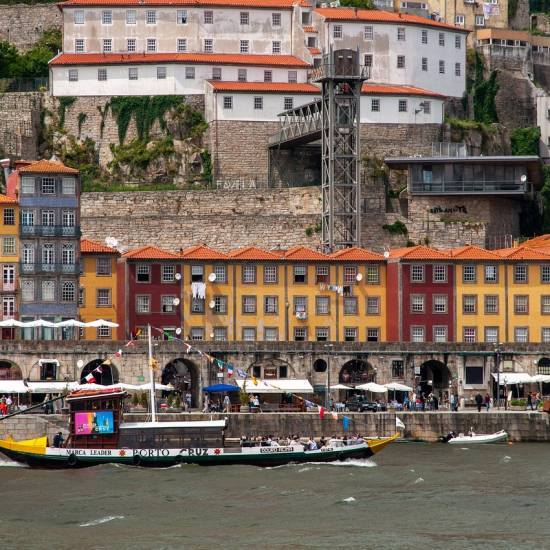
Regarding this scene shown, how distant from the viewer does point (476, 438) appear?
10181 centimetres

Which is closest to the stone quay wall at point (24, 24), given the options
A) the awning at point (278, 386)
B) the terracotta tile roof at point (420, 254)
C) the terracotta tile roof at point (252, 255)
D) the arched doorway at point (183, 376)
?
the terracotta tile roof at point (252, 255)

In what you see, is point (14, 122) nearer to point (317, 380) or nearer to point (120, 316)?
point (120, 316)

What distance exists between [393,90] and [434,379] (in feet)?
99.2

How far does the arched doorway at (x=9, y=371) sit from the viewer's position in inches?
4232

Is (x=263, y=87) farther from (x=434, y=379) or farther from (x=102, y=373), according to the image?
(x=102, y=373)

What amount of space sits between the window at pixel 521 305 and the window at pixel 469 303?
7.54 feet

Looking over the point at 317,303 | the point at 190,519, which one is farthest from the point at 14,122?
the point at 190,519

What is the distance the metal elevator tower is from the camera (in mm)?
127812

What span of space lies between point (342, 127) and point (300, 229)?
7234 mm

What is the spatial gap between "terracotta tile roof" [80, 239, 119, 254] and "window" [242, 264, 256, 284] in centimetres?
724

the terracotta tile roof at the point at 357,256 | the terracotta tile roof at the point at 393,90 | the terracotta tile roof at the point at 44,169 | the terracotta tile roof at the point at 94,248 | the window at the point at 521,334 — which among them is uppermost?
the terracotta tile roof at the point at 393,90

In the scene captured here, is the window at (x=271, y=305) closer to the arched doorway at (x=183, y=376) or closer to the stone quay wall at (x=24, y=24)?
the arched doorway at (x=183, y=376)

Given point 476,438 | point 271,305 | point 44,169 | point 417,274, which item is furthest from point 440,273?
point 44,169

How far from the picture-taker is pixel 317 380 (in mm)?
111750
